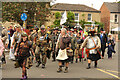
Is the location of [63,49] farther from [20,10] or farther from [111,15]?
[111,15]

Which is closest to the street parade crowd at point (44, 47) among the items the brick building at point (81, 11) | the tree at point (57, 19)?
the tree at point (57, 19)

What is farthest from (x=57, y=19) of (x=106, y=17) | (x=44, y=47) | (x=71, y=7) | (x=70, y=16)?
(x=44, y=47)

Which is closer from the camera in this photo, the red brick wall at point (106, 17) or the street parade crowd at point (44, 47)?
the street parade crowd at point (44, 47)

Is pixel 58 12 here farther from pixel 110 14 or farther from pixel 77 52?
pixel 77 52

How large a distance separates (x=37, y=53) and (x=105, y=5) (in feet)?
162

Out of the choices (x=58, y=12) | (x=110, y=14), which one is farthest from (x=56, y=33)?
(x=110, y=14)

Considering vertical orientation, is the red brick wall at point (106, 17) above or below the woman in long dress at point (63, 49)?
above

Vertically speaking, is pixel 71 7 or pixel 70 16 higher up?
pixel 71 7

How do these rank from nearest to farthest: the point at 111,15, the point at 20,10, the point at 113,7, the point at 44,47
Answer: the point at 44,47, the point at 20,10, the point at 111,15, the point at 113,7

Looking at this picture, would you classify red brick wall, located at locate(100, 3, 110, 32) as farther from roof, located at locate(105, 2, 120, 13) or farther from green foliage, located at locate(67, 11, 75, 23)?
green foliage, located at locate(67, 11, 75, 23)

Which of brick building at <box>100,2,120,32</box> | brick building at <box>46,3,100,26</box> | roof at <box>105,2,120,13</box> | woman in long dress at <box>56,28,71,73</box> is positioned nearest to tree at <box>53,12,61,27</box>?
brick building at <box>46,3,100,26</box>

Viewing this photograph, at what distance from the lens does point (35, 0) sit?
2719 cm

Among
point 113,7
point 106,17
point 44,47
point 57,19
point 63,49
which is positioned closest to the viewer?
point 63,49

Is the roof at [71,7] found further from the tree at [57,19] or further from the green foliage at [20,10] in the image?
the green foliage at [20,10]
